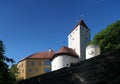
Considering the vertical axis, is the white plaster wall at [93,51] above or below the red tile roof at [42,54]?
below

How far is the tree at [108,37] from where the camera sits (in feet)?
145

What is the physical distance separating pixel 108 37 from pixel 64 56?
10.3 metres

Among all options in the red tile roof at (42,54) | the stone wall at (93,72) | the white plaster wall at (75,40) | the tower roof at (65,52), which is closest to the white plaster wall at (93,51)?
the tower roof at (65,52)

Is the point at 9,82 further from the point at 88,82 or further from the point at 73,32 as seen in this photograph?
the point at 73,32

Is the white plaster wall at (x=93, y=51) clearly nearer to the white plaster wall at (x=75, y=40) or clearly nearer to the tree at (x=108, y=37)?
the tree at (x=108, y=37)

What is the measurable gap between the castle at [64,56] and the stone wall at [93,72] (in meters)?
40.9

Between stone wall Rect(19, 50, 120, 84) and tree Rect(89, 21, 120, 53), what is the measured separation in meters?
40.4

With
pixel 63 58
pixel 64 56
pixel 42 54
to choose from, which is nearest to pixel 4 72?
pixel 63 58

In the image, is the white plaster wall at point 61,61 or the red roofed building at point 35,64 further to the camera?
the red roofed building at point 35,64

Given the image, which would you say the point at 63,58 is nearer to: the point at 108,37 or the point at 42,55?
the point at 108,37

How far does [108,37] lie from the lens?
148 feet

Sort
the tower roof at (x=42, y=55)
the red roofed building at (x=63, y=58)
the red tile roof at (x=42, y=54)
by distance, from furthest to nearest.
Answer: the red tile roof at (x=42, y=54) < the tower roof at (x=42, y=55) < the red roofed building at (x=63, y=58)

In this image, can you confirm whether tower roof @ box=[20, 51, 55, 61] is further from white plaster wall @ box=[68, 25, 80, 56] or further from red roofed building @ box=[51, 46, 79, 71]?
red roofed building @ box=[51, 46, 79, 71]

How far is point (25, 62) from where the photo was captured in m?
68.9
